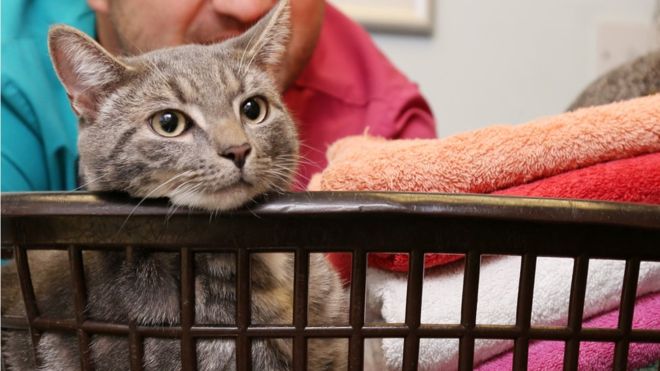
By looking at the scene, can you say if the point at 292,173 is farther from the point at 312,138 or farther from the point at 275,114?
the point at 312,138

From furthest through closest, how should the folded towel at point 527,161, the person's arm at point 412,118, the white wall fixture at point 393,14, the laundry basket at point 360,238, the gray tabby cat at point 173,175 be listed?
the white wall fixture at point 393,14 → the person's arm at point 412,118 → the folded towel at point 527,161 → the gray tabby cat at point 173,175 → the laundry basket at point 360,238

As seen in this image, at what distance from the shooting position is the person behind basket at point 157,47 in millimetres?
1065

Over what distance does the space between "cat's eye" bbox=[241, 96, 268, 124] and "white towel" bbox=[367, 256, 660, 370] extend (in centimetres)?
25

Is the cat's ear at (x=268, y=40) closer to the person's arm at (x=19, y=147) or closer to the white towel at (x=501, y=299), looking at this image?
the white towel at (x=501, y=299)

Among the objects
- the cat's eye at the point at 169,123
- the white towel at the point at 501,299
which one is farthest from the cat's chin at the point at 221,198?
the white towel at the point at 501,299

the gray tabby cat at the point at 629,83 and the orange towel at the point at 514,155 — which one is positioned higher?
the gray tabby cat at the point at 629,83

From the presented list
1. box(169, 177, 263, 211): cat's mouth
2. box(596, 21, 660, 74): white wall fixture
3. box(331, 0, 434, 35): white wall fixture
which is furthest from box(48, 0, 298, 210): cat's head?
box(596, 21, 660, 74): white wall fixture

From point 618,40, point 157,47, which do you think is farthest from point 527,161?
point 618,40

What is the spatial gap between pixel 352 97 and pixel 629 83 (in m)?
0.58

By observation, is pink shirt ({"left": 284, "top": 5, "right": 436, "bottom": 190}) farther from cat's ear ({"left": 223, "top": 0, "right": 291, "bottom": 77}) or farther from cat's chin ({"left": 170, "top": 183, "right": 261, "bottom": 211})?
cat's chin ({"left": 170, "top": 183, "right": 261, "bottom": 211})

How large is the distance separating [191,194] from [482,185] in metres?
0.33

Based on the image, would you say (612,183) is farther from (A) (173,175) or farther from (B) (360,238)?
(A) (173,175)

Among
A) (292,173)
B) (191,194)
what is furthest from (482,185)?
(191,194)

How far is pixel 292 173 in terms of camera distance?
0.76 m
